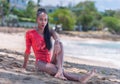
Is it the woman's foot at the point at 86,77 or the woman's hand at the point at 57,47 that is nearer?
the woman's foot at the point at 86,77

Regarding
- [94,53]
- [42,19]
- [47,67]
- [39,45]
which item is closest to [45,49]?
[39,45]

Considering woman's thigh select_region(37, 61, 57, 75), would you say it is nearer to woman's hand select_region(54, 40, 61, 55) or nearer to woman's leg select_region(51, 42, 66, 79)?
woman's leg select_region(51, 42, 66, 79)

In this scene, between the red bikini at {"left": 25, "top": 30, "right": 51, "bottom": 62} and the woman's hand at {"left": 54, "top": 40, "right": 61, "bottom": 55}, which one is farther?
the red bikini at {"left": 25, "top": 30, "right": 51, "bottom": 62}

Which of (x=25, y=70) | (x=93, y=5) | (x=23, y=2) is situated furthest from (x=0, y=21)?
(x=25, y=70)

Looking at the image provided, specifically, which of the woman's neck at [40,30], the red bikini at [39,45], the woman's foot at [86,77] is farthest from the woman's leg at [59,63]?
the woman's neck at [40,30]

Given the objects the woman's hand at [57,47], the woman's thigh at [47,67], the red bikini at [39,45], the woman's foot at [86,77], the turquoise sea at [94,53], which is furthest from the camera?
the turquoise sea at [94,53]

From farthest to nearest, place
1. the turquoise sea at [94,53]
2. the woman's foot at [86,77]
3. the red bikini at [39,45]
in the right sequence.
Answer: the turquoise sea at [94,53], the red bikini at [39,45], the woman's foot at [86,77]

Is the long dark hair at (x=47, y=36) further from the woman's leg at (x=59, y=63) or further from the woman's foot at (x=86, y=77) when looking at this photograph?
the woman's foot at (x=86, y=77)

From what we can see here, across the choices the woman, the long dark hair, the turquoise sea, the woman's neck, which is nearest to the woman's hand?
the woman

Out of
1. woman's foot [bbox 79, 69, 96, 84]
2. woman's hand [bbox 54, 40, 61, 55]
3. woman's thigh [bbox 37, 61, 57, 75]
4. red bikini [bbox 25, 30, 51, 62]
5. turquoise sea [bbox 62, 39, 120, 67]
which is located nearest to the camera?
woman's foot [bbox 79, 69, 96, 84]

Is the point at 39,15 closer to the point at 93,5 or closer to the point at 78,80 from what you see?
the point at 78,80

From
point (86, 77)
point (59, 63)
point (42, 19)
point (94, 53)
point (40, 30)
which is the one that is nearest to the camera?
point (86, 77)

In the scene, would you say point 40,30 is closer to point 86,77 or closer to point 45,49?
point 45,49

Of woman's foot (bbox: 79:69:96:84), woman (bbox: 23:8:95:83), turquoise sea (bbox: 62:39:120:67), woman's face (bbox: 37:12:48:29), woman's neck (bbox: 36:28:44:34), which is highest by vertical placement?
woman's face (bbox: 37:12:48:29)
